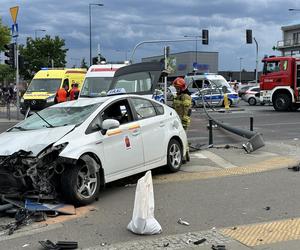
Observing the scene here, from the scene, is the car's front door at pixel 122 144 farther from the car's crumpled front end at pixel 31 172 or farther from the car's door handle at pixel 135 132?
the car's crumpled front end at pixel 31 172

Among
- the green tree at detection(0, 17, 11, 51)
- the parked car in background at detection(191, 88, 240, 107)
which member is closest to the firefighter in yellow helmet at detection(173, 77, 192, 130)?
the parked car in background at detection(191, 88, 240, 107)

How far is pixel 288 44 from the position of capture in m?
91.8

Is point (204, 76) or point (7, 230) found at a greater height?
point (204, 76)

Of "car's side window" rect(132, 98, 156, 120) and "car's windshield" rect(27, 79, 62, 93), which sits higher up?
"car's windshield" rect(27, 79, 62, 93)

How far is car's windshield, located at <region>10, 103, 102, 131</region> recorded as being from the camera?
24.2ft

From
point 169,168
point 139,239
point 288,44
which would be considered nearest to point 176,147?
point 169,168

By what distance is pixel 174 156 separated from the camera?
905 cm

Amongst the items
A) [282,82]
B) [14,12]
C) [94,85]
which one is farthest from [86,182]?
[282,82]

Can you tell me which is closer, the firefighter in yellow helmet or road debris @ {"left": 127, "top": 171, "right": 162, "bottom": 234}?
road debris @ {"left": 127, "top": 171, "right": 162, "bottom": 234}

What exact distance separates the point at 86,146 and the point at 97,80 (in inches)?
439

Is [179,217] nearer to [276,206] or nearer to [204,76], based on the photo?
[276,206]

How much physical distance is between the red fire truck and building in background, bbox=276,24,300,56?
65.1m

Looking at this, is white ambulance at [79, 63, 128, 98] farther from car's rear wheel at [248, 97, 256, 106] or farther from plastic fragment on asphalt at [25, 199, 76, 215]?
car's rear wheel at [248, 97, 256, 106]

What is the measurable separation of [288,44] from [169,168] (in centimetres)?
8805
